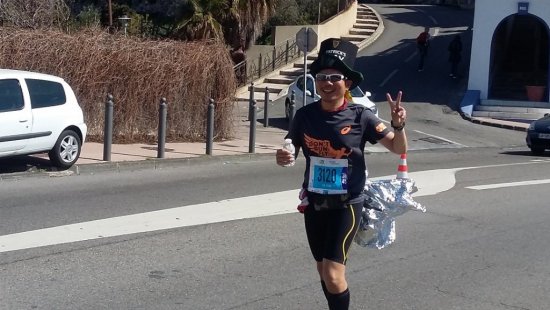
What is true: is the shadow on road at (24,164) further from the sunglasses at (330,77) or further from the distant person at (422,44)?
the distant person at (422,44)

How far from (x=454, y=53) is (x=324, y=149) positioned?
29.8 metres

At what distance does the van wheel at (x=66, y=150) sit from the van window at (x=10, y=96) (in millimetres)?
921

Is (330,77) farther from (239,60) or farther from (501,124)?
(239,60)

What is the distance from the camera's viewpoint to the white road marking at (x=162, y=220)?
918 cm

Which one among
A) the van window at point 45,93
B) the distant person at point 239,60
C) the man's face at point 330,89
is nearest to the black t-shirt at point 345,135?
the man's face at point 330,89

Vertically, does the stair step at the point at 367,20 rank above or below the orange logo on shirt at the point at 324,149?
above

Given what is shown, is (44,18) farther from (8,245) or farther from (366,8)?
(366,8)

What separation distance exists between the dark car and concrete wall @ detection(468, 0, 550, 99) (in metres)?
10.3

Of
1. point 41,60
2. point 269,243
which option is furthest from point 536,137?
point 269,243

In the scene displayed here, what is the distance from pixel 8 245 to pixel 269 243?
2628mm

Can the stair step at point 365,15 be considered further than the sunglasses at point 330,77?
Yes

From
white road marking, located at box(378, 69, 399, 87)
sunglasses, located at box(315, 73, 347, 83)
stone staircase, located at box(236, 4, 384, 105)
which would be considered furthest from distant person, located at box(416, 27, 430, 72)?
sunglasses, located at box(315, 73, 347, 83)

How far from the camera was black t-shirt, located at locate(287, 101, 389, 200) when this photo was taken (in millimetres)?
5918

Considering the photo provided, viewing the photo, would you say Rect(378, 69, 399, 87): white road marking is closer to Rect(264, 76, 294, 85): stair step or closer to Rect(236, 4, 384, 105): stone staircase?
Rect(236, 4, 384, 105): stone staircase
